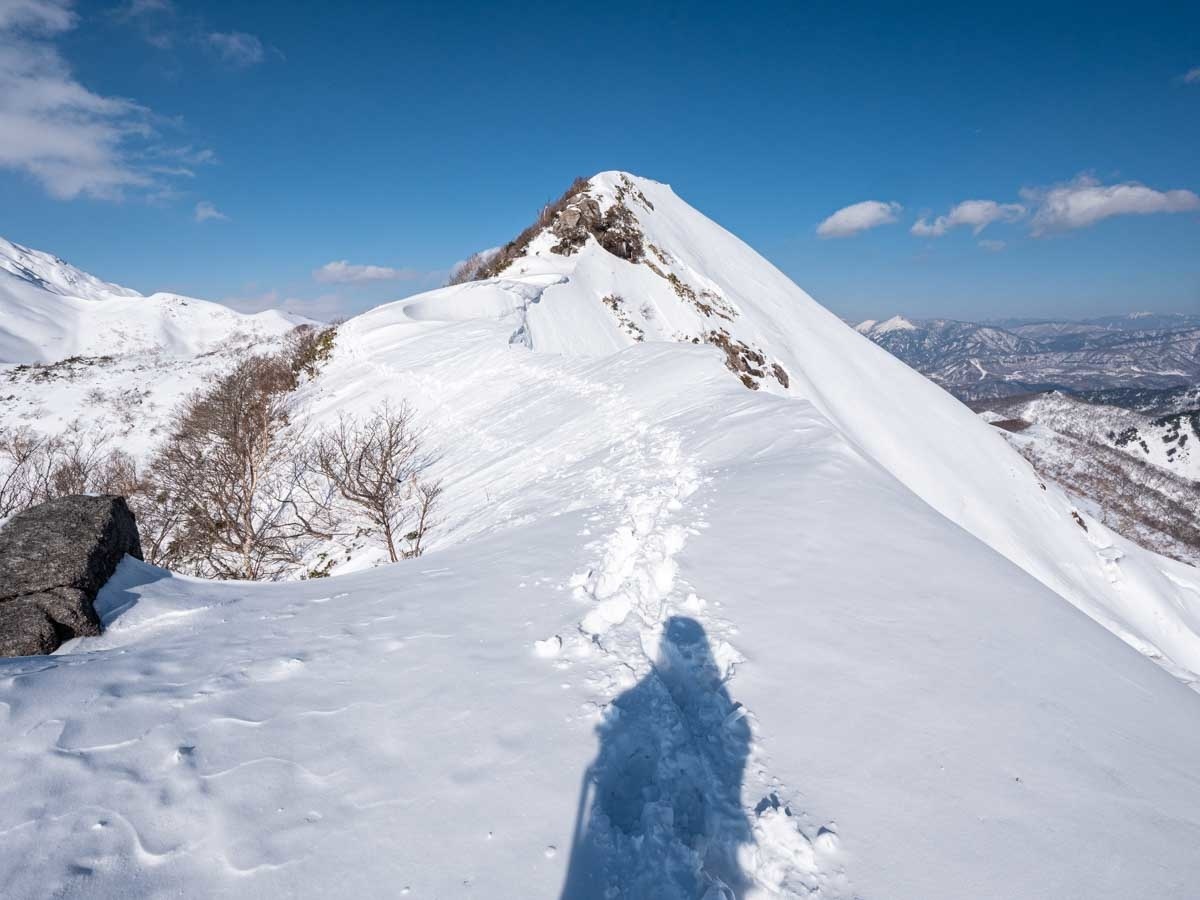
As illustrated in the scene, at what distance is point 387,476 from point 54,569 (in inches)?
327

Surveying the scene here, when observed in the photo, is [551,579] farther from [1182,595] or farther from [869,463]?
[1182,595]

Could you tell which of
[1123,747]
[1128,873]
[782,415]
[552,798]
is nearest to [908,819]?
[1128,873]

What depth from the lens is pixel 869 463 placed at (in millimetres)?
7980

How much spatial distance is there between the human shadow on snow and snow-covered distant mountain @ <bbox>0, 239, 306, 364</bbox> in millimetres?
129163

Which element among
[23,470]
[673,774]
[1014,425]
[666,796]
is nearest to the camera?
[666,796]

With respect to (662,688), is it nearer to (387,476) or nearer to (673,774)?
(673,774)

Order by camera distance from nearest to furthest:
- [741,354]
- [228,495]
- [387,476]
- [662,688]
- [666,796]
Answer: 1. [666,796]
2. [662,688]
3. [387,476]
4. [228,495]
5. [741,354]

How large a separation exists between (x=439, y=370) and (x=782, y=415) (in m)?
14.2

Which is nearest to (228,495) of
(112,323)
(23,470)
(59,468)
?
(23,470)

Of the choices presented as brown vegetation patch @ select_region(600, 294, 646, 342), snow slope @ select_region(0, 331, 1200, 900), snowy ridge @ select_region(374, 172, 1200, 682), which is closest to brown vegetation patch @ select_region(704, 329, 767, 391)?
snowy ridge @ select_region(374, 172, 1200, 682)

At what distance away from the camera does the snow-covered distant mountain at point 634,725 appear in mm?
2480

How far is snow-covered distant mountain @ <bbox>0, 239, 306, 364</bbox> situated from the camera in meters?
116

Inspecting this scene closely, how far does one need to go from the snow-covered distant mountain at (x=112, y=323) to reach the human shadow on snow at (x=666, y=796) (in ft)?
424

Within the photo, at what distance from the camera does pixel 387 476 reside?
42.1ft
